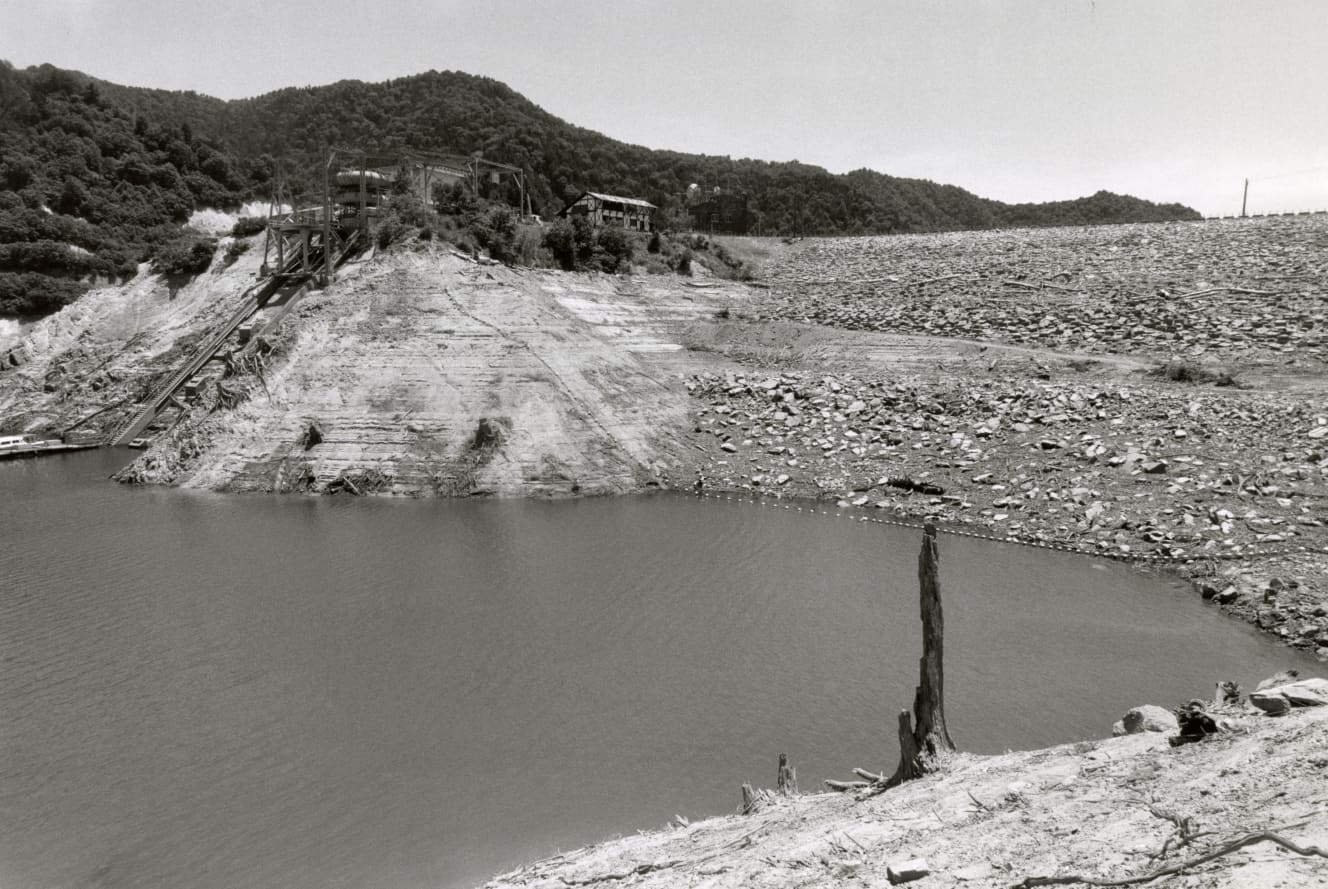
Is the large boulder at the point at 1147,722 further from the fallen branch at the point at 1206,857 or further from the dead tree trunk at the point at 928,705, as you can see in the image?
the fallen branch at the point at 1206,857

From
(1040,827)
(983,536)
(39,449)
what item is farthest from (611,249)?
(1040,827)

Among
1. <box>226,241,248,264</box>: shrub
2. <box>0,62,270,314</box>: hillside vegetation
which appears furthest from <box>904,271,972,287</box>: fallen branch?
<box>0,62,270,314</box>: hillside vegetation

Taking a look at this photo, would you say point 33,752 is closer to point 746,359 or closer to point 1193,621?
point 1193,621

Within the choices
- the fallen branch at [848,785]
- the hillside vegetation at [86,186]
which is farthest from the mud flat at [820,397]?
the fallen branch at [848,785]

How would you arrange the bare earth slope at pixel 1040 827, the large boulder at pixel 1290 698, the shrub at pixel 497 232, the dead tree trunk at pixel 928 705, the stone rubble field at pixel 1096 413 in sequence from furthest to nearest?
the shrub at pixel 497 232
the stone rubble field at pixel 1096 413
the dead tree trunk at pixel 928 705
the large boulder at pixel 1290 698
the bare earth slope at pixel 1040 827

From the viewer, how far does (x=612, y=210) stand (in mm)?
54625

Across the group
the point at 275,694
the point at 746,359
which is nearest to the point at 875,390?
the point at 746,359

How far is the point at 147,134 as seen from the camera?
197ft

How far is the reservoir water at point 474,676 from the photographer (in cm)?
1107

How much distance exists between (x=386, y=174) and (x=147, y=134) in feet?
89.0

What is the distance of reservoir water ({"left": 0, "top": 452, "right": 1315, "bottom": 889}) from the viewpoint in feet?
36.3

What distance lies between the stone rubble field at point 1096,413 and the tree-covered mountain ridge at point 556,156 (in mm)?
33012

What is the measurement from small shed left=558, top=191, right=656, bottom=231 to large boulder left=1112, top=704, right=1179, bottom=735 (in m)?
44.5

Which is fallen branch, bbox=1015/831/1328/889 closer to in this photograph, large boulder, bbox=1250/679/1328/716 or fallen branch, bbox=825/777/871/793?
large boulder, bbox=1250/679/1328/716
